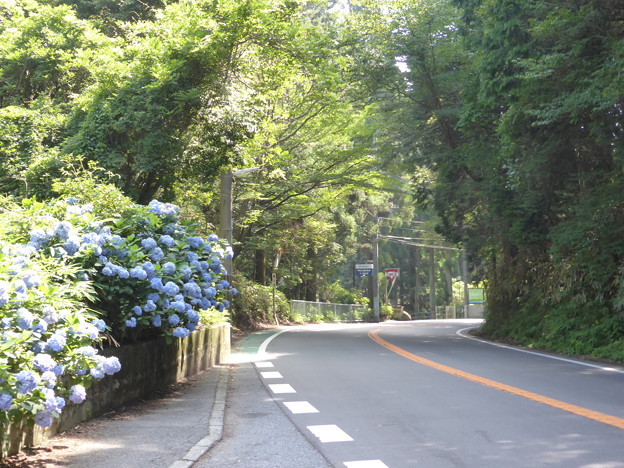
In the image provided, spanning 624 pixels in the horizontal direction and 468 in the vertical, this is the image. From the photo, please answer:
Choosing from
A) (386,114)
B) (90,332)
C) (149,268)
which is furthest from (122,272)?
(386,114)

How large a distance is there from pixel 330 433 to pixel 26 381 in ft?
10.9

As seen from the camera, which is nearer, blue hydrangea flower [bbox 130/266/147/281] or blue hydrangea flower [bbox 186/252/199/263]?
blue hydrangea flower [bbox 130/266/147/281]

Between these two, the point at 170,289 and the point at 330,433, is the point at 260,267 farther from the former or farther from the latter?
the point at 330,433

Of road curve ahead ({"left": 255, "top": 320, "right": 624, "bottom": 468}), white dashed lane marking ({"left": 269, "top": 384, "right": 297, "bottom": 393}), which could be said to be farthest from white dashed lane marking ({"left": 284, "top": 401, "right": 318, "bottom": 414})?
white dashed lane marking ({"left": 269, "top": 384, "right": 297, "bottom": 393})

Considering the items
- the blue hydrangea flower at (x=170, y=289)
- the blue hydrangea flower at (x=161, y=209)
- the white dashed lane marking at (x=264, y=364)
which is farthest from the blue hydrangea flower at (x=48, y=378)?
the white dashed lane marking at (x=264, y=364)

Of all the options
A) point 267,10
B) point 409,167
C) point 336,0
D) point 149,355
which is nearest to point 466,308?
point 336,0

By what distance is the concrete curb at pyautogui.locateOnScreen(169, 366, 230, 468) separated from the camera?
5543 millimetres

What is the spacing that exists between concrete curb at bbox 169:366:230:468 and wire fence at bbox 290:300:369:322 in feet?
89.0

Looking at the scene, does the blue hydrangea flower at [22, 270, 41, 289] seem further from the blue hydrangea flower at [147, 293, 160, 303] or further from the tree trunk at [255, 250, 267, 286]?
the tree trunk at [255, 250, 267, 286]

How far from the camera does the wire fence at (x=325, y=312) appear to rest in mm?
37312

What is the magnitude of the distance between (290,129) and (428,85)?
6.34 m

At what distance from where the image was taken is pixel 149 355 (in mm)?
8922

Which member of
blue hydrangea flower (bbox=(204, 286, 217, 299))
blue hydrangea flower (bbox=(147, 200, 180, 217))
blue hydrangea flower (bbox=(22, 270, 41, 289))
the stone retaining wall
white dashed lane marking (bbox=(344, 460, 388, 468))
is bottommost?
white dashed lane marking (bbox=(344, 460, 388, 468))

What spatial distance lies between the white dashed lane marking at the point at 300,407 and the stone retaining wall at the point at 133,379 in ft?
6.59
